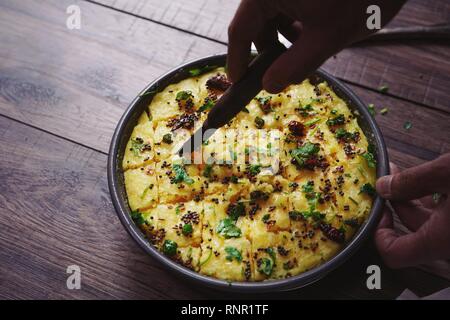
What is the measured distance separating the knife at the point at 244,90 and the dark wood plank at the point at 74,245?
880 mm

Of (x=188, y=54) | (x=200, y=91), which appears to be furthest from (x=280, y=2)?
(x=188, y=54)

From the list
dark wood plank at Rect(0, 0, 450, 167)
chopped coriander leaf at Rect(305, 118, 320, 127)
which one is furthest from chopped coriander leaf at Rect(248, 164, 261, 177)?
dark wood plank at Rect(0, 0, 450, 167)

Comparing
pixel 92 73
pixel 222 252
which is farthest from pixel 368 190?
pixel 92 73

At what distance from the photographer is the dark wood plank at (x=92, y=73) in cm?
292

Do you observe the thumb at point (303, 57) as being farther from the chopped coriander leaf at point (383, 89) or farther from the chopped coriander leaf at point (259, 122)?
the chopped coriander leaf at point (383, 89)

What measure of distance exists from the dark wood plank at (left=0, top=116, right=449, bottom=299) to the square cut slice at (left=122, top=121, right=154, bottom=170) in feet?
1.21

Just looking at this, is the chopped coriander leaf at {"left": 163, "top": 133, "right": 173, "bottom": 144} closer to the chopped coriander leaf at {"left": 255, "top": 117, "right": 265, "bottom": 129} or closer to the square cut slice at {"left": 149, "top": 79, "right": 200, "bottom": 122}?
the square cut slice at {"left": 149, "top": 79, "right": 200, "bottom": 122}

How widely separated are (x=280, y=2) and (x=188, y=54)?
145 centimetres

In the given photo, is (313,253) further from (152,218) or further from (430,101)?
(430,101)

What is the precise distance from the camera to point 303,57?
5.80ft

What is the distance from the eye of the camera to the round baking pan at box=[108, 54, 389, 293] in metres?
2.13

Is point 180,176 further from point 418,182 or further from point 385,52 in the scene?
point 385,52

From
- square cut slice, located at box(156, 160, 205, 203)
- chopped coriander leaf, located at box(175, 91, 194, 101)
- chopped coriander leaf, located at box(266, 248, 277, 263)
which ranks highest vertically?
chopped coriander leaf, located at box(175, 91, 194, 101)

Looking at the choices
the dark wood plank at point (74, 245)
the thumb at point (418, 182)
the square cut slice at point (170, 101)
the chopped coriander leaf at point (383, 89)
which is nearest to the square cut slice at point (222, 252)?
the dark wood plank at point (74, 245)
